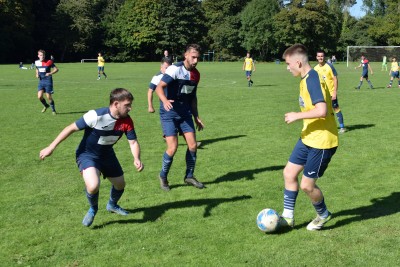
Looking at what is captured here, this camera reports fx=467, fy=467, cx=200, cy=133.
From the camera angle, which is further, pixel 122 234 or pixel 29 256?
pixel 122 234

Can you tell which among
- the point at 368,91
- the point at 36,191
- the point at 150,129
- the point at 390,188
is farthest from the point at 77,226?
the point at 368,91

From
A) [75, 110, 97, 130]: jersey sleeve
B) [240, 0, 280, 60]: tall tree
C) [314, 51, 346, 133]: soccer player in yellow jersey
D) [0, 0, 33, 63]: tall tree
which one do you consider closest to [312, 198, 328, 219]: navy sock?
[75, 110, 97, 130]: jersey sleeve

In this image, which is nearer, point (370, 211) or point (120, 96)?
point (120, 96)

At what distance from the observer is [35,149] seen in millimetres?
10445

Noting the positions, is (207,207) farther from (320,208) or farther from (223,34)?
(223,34)

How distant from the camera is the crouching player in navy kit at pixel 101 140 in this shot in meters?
5.43

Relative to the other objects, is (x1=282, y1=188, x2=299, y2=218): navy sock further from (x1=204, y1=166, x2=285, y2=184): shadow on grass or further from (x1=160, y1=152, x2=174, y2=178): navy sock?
(x1=160, y1=152, x2=174, y2=178): navy sock

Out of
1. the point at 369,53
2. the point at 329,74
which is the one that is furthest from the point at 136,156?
the point at 369,53

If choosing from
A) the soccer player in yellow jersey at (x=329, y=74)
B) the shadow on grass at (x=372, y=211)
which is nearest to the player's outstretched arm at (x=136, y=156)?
the shadow on grass at (x=372, y=211)

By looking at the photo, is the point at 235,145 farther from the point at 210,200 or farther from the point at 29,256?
the point at 29,256

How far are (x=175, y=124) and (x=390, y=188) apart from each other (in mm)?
3511

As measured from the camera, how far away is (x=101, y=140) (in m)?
5.66

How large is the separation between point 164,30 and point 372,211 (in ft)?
249

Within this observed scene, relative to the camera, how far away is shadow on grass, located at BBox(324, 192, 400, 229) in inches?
234
